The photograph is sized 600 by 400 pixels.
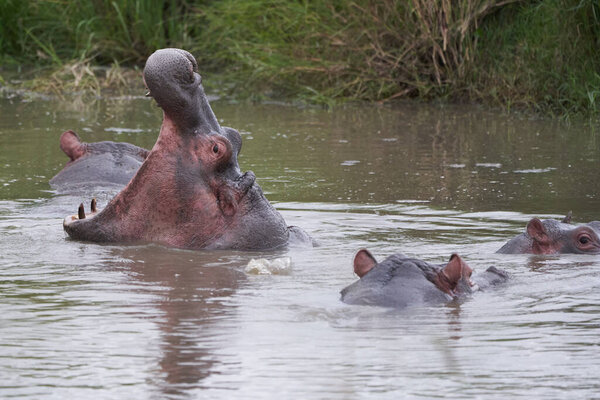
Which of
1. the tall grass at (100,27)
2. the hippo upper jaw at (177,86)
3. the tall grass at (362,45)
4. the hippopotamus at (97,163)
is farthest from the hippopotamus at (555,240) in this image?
the tall grass at (100,27)

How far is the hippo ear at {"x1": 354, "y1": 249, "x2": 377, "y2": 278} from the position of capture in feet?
13.9

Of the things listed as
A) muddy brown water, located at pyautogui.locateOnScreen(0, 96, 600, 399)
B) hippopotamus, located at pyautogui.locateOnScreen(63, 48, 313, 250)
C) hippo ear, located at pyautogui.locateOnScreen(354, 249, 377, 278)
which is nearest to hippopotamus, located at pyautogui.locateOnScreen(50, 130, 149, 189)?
muddy brown water, located at pyautogui.locateOnScreen(0, 96, 600, 399)

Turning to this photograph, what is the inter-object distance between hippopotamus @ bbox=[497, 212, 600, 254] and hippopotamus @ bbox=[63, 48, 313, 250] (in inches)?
42.6

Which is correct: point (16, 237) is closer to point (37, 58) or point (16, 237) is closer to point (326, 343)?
point (326, 343)

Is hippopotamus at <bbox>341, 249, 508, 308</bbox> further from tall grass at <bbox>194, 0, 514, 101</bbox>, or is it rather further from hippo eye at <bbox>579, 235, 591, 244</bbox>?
tall grass at <bbox>194, 0, 514, 101</bbox>

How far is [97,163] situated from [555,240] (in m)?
2.75

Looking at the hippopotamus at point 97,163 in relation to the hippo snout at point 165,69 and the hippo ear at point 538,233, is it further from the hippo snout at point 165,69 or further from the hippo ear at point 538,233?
the hippo ear at point 538,233

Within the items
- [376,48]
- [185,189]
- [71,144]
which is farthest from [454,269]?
[376,48]

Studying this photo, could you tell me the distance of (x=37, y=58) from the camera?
14.5 m

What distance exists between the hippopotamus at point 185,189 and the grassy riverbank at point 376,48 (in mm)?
5649

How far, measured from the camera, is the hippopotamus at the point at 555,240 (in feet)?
17.4

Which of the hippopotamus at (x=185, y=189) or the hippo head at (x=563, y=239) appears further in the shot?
the hippo head at (x=563, y=239)

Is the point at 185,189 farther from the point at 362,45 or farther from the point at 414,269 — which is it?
the point at 362,45

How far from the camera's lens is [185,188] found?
4914mm
